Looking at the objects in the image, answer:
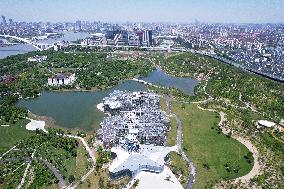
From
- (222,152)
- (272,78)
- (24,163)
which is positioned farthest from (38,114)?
(272,78)

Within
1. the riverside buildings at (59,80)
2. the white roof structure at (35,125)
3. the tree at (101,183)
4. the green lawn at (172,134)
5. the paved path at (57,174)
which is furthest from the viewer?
the riverside buildings at (59,80)

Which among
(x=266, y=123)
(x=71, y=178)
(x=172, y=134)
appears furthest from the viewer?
(x=266, y=123)

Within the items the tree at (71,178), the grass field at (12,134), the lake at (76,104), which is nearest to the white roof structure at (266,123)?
the lake at (76,104)

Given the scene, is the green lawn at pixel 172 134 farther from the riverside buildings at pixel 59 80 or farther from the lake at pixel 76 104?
the riverside buildings at pixel 59 80

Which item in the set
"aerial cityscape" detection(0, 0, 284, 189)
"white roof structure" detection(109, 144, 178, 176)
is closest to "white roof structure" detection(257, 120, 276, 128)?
"aerial cityscape" detection(0, 0, 284, 189)

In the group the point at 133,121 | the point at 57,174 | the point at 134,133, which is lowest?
the point at 57,174

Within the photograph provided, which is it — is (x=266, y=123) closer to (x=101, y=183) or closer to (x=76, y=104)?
(x=101, y=183)

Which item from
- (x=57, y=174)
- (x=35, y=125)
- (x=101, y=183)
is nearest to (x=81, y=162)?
(x=57, y=174)
